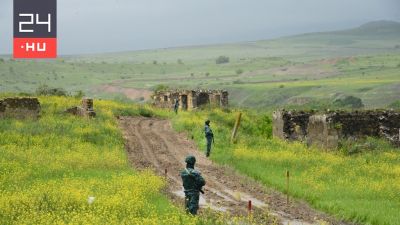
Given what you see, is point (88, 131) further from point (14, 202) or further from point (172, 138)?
point (14, 202)

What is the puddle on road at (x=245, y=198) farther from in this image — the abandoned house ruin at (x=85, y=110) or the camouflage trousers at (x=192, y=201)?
the abandoned house ruin at (x=85, y=110)

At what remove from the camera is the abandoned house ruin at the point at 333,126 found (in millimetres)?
33375

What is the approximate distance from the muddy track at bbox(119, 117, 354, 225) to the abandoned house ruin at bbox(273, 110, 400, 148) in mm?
6106

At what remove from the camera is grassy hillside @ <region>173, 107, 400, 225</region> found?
19438 millimetres

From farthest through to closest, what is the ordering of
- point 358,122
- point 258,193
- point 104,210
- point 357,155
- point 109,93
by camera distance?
point 109,93 → point 358,122 → point 357,155 → point 258,193 → point 104,210

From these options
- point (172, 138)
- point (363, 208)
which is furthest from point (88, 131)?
point (363, 208)

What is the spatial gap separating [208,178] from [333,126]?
36.5ft

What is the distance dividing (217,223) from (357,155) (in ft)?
61.9

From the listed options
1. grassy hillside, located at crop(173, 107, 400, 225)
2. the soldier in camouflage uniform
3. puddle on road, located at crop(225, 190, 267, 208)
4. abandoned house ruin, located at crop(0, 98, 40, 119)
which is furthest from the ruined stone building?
the soldier in camouflage uniform

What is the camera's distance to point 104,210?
16.7m

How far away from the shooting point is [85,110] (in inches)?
1639

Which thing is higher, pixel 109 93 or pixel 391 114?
pixel 391 114

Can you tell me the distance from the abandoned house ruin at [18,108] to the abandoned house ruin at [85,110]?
3.89 metres

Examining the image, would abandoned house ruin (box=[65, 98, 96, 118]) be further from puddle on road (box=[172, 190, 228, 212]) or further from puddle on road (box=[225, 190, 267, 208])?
puddle on road (box=[225, 190, 267, 208])
